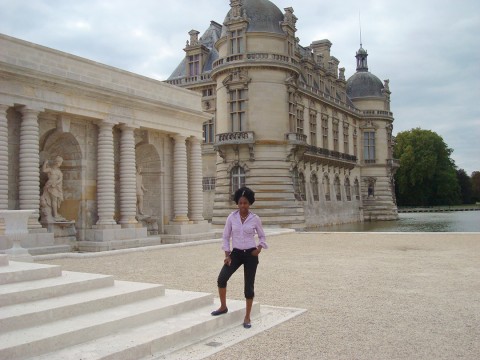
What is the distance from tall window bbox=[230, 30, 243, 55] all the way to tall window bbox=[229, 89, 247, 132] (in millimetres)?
2710

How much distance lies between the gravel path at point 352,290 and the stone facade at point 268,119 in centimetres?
1586

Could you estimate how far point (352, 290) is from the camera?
33.4 ft

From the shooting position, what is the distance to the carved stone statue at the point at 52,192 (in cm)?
1870

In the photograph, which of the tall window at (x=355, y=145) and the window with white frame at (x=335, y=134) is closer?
the window with white frame at (x=335, y=134)

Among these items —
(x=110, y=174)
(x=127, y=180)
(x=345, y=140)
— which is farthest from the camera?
(x=345, y=140)

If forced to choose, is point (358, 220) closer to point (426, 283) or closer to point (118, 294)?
point (426, 283)

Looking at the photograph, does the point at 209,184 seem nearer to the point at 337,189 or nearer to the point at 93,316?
the point at 337,189

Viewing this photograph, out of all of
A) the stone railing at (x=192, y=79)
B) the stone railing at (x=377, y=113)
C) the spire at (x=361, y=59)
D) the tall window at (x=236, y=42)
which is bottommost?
the stone railing at (x=377, y=113)

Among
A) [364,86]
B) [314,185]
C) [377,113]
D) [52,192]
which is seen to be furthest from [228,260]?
[364,86]

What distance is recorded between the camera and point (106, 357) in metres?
5.67

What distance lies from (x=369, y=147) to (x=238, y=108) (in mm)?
25168

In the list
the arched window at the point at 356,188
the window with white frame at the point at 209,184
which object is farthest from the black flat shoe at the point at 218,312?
the arched window at the point at 356,188

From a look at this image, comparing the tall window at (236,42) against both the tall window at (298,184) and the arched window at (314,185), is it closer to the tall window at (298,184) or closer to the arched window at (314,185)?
the tall window at (298,184)

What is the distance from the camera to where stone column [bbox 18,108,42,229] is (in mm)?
17328
